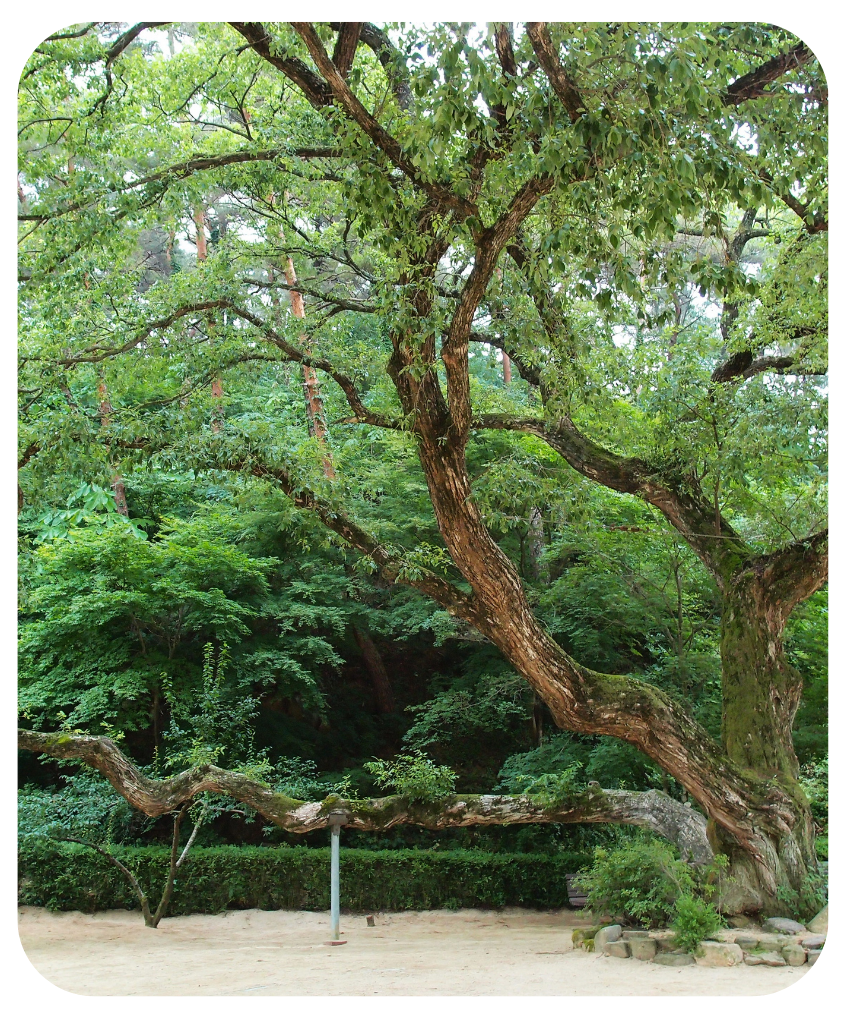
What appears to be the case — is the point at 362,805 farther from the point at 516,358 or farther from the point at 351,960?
the point at 516,358

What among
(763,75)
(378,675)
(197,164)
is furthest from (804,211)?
(378,675)

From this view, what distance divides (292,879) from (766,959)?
4.46 metres

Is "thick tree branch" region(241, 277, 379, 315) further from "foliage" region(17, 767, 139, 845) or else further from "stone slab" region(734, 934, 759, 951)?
"foliage" region(17, 767, 139, 845)

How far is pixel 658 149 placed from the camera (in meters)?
3.38

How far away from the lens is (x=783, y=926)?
15.9ft

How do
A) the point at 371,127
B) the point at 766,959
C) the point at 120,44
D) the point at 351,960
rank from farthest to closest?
the point at 351,960 → the point at 120,44 → the point at 766,959 → the point at 371,127

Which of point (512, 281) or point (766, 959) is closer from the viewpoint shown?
point (766, 959)

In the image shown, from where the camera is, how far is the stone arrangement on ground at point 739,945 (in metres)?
4.51

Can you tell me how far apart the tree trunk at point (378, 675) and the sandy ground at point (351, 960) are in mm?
2992

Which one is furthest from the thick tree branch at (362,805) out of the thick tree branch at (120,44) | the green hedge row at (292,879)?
the thick tree branch at (120,44)

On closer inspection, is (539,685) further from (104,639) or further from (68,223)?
(104,639)

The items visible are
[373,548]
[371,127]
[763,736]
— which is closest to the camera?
[371,127]

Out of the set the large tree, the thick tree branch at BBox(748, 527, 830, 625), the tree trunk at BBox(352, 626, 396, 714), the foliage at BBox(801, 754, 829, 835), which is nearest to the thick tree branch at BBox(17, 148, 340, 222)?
the large tree

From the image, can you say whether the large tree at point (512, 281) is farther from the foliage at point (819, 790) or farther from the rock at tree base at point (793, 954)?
the foliage at point (819, 790)
